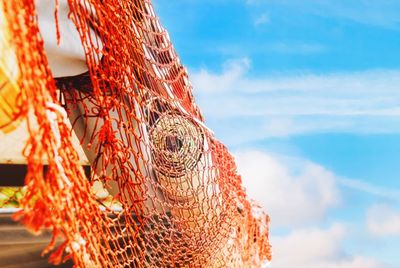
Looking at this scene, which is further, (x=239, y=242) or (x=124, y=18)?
(x=239, y=242)

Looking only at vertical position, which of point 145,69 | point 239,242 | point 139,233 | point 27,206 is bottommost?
point 27,206

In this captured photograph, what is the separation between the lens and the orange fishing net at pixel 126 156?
2.73 feet

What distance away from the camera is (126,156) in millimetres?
1370

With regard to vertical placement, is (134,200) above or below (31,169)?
above

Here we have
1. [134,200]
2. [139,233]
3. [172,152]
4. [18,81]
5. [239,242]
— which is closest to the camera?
[18,81]

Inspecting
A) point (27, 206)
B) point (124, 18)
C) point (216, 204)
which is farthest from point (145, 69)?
point (27, 206)

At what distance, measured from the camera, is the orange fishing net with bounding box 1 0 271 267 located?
832 millimetres

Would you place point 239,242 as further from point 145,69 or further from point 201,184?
point 145,69

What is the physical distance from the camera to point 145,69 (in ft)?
5.45

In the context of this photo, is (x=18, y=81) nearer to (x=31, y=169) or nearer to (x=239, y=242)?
(x=31, y=169)

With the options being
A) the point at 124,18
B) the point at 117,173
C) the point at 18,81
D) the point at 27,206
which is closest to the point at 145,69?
the point at 124,18

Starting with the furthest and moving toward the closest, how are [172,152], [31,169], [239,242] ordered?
[239,242] → [172,152] → [31,169]

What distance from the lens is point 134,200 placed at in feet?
4.68

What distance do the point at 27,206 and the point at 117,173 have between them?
674 millimetres
